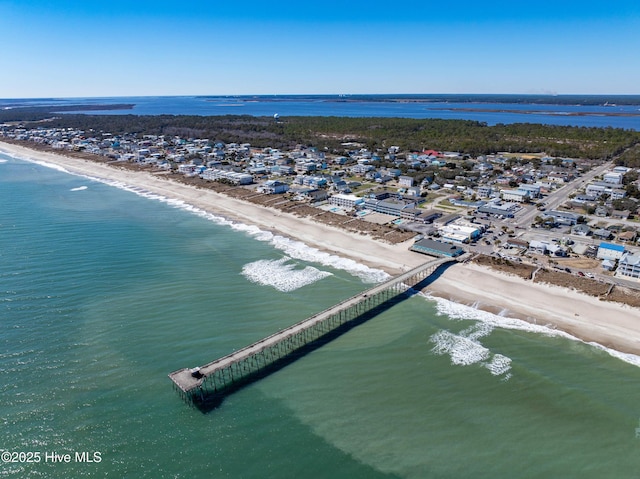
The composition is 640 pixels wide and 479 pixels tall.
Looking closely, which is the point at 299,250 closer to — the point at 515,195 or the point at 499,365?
the point at 499,365

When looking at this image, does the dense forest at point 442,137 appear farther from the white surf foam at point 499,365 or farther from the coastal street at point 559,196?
the white surf foam at point 499,365

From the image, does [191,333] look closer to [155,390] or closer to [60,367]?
[155,390]

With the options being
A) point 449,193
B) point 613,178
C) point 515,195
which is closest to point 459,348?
point 515,195

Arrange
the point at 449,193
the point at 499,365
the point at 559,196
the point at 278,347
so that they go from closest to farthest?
the point at 499,365 < the point at 278,347 < the point at 559,196 < the point at 449,193

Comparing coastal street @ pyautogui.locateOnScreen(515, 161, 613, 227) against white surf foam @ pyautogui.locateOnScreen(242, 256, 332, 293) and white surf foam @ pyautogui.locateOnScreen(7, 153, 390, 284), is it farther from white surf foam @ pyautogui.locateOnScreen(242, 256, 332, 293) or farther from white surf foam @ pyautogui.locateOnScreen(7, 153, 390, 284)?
white surf foam @ pyautogui.locateOnScreen(242, 256, 332, 293)

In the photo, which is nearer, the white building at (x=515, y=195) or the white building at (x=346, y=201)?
the white building at (x=346, y=201)

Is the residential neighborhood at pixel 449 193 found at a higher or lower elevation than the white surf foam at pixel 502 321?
higher

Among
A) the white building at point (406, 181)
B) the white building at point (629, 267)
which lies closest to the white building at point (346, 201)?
the white building at point (406, 181)
